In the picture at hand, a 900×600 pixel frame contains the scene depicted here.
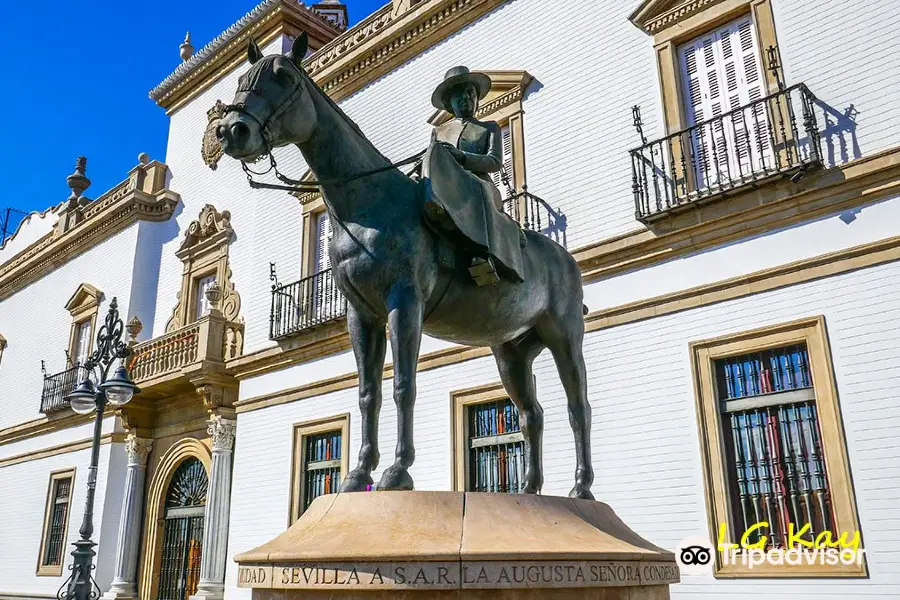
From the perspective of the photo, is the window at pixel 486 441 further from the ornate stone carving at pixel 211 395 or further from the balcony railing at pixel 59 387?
the balcony railing at pixel 59 387

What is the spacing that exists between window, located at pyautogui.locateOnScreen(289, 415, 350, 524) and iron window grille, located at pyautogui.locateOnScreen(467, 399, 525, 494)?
3027 millimetres

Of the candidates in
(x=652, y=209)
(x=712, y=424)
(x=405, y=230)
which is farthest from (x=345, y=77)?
(x=405, y=230)

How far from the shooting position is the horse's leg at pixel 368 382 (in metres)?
4.31

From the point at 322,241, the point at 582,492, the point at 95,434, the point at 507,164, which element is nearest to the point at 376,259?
the point at 582,492

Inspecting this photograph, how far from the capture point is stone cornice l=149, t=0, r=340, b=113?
64.5 feet

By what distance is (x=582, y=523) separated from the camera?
420 centimetres

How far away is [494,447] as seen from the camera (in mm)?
12172

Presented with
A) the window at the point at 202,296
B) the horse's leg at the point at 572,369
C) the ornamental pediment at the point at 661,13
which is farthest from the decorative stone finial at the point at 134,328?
the horse's leg at the point at 572,369

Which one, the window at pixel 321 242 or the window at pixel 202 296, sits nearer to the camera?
the window at pixel 321 242

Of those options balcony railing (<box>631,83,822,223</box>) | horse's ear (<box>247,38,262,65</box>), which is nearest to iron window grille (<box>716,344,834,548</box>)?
balcony railing (<box>631,83,822,223</box>)

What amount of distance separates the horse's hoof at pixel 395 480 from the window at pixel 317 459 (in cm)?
1053

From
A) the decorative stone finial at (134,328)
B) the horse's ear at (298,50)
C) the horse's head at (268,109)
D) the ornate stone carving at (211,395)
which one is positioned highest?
the decorative stone finial at (134,328)

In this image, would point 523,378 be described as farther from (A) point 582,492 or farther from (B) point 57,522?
(B) point 57,522

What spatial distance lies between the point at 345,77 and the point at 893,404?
41.6 feet
